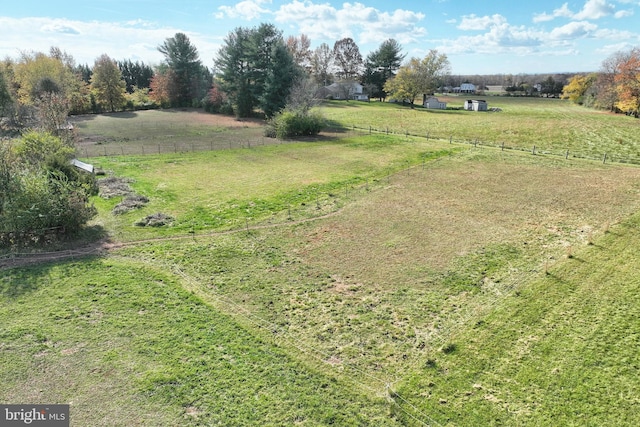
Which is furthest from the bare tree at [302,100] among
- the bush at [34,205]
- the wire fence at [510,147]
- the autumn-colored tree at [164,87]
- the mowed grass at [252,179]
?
the autumn-colored tree at [164,87]

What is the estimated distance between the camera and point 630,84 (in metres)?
56.8

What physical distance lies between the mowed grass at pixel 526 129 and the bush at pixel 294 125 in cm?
906

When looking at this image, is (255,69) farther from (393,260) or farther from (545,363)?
(545,363)

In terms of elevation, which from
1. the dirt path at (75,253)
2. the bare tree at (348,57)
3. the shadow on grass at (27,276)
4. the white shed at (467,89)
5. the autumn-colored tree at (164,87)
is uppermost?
the bare tree at (348,57)

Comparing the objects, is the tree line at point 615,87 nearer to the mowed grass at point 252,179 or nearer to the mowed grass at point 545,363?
the mowed grass at point 252,179

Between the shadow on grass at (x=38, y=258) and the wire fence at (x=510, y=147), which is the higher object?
the wire fence at (x=510, y=147)

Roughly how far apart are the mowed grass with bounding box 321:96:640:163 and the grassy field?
19.7m

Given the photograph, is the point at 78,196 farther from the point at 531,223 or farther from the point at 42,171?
the point at 531,223

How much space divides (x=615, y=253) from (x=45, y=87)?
68309 millimetres

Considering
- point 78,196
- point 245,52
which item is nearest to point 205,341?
point 78,196

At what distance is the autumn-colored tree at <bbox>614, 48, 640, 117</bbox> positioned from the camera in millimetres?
56062

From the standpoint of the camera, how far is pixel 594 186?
2548 centimetres

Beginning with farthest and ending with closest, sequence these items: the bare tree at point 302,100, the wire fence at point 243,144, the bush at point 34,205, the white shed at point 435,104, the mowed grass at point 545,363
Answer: the white shed at point 435,104
the bare tree at point 302,100
the wire fence at point 243,144
the bush at point 34,205
the mowed grass at point 545,363

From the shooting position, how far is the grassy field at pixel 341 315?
356 inches
